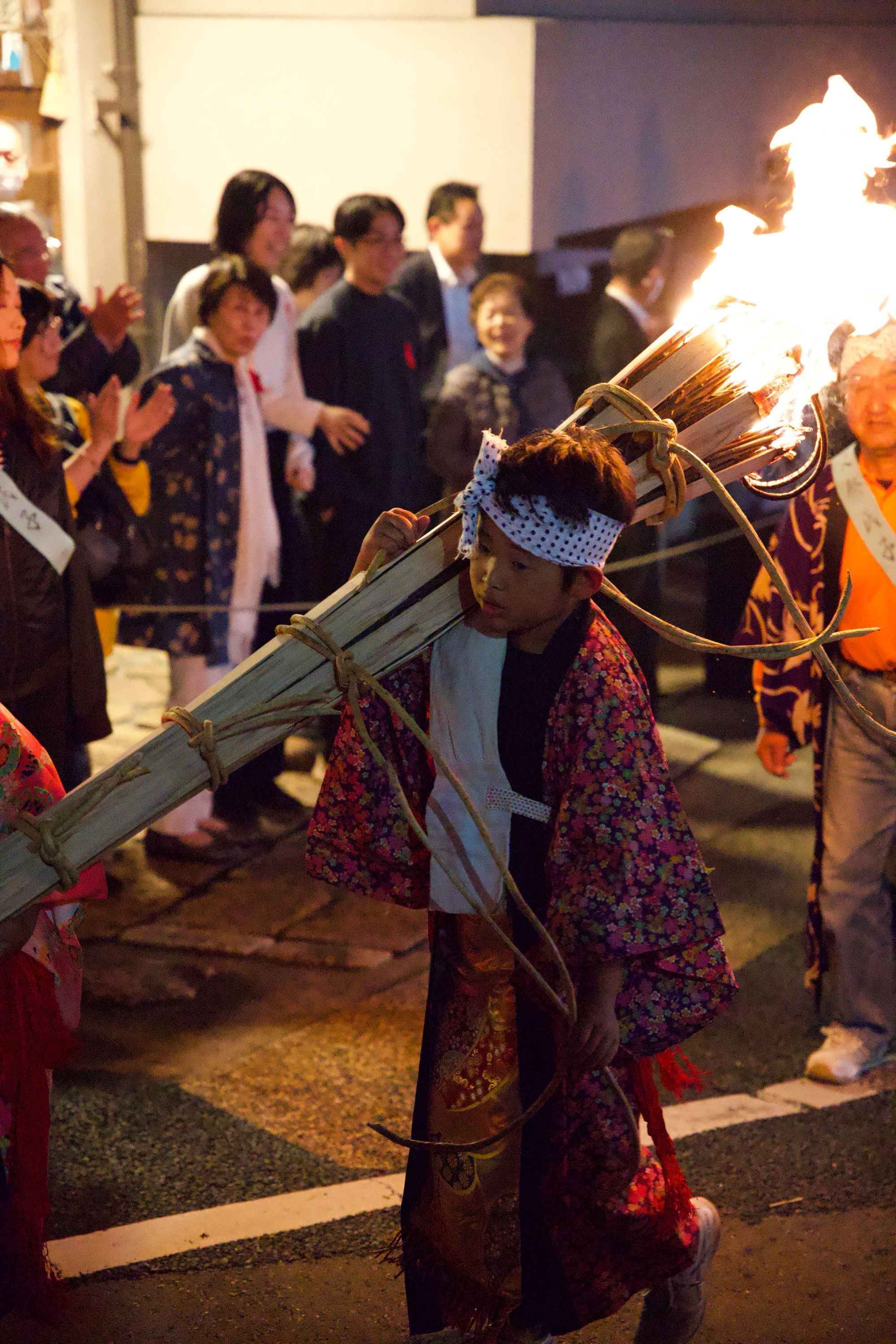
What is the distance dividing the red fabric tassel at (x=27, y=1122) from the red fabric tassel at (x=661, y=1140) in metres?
1.16

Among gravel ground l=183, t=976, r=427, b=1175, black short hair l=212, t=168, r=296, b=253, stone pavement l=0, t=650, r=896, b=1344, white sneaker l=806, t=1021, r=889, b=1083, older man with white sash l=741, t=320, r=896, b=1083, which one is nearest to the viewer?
stone pavement l=0, t=650, r=896, b=1344

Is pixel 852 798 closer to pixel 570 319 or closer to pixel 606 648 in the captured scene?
pixel 606 648

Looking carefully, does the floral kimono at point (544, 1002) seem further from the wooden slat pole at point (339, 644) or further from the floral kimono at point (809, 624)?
the floral kimono at point (809, 624)

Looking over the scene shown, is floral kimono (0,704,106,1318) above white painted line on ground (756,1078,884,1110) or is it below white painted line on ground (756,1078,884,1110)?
above

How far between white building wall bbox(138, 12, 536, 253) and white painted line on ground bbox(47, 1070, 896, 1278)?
231 inches

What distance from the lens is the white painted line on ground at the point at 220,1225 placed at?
139 inches

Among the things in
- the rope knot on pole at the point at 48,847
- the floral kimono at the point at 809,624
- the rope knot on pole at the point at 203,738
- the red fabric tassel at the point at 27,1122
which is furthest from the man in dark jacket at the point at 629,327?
the rope knot on pole at the point at 48,847

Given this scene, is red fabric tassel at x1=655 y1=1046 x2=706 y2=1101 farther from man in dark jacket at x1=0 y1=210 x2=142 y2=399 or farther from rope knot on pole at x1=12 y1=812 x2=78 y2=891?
man in dark jacket at x1=0 y1=210 x2=142 y2=399

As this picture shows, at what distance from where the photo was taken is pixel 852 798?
14.8ft

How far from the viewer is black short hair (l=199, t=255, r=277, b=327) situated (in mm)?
5859

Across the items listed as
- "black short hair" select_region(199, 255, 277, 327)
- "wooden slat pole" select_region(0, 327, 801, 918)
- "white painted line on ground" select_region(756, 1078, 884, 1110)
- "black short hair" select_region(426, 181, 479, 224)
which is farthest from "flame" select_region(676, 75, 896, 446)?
"black short hair" select_region(426, 181, 479, 224)

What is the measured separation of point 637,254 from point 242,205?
7.00 ft

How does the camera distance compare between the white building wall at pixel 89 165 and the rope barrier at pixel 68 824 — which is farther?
the white building wall at pixel 89 165

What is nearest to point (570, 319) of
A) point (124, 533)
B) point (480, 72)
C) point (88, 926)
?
point (480, 72)
